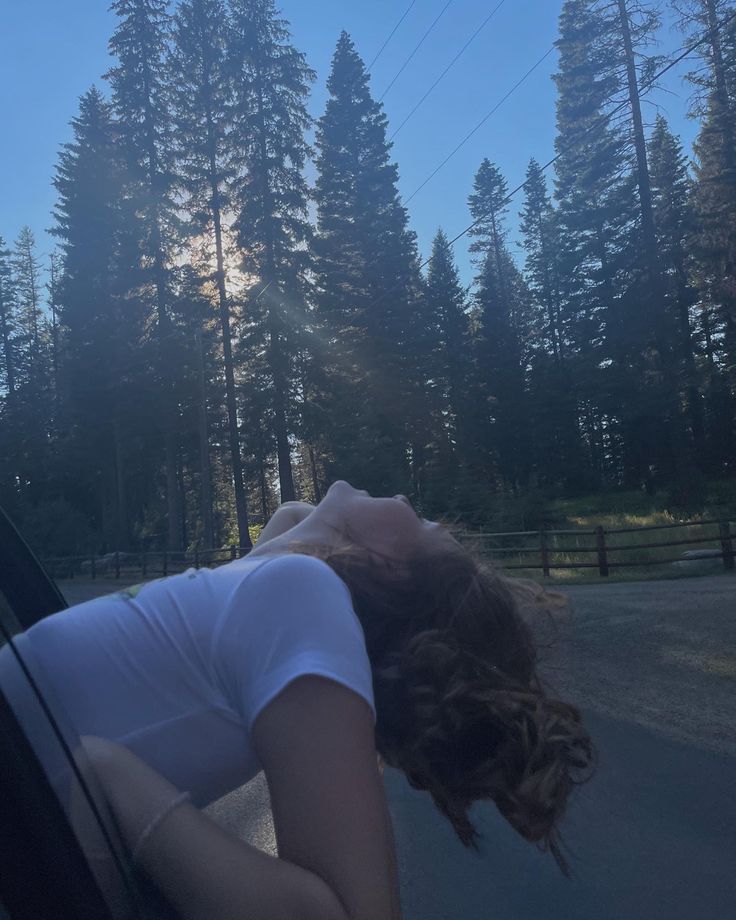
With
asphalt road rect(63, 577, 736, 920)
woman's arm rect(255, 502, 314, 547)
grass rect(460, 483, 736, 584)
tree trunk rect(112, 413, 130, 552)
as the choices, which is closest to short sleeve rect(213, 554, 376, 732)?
asphalt road rect(63, 577, 736, 920)

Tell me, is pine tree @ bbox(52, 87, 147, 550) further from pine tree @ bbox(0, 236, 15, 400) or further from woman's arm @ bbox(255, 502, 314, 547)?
woman's arm @ bbox(255, 502, 314, 547)

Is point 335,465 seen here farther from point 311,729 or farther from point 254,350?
point 311,729

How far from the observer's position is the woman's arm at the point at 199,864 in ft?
3.43

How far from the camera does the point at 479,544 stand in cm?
214

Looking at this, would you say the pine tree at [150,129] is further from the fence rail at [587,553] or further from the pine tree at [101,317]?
the fence rail at [587,553]

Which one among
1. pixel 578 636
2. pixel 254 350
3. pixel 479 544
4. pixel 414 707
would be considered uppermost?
pixel 254 350

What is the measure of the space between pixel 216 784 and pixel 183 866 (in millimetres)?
238

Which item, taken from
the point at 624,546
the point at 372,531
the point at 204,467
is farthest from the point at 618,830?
the point at 204,467

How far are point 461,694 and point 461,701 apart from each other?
0.01m

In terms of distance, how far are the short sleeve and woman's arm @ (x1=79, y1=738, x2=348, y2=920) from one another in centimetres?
16

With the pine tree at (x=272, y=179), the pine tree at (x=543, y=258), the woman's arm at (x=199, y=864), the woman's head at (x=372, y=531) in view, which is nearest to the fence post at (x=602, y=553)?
the pine tree at (x=272, y=179)

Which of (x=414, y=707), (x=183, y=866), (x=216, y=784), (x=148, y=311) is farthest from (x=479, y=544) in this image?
(x=148, y=311)

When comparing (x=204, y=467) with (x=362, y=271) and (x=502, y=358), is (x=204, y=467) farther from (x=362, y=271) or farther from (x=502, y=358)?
(x=502, y=358)

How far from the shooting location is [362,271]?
3083cm
